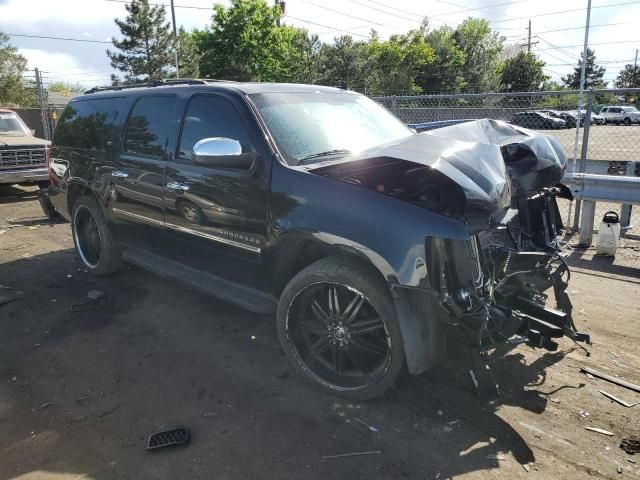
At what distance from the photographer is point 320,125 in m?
3.78

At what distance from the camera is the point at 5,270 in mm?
6008

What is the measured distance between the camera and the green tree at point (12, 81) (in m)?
37.8

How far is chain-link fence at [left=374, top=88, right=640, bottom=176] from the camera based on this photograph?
23.6 feet

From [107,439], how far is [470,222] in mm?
2443

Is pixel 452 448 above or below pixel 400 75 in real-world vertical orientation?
below

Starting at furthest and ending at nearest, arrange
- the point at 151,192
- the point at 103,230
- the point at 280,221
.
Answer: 1. the point at 103,230
2. the point at 151,192
3. the point at 280,221

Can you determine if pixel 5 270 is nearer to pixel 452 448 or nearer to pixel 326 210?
pixel 326 210

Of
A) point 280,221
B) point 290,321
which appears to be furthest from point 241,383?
point 280,221


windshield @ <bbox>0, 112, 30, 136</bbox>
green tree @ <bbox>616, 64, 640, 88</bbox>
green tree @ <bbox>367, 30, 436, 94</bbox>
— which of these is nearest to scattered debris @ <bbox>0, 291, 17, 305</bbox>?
windshield @ <bbox>0, 112, 30, 136</bbox>

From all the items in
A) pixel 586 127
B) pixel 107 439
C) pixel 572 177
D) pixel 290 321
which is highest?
pixel 586 127

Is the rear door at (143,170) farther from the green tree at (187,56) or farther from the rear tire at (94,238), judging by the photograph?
the green tree at (187,56)

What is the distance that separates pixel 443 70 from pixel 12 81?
35.4 meters

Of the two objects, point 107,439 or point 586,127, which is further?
point 586,127

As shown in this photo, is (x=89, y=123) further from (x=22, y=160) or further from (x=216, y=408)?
(x=22, y=160)
